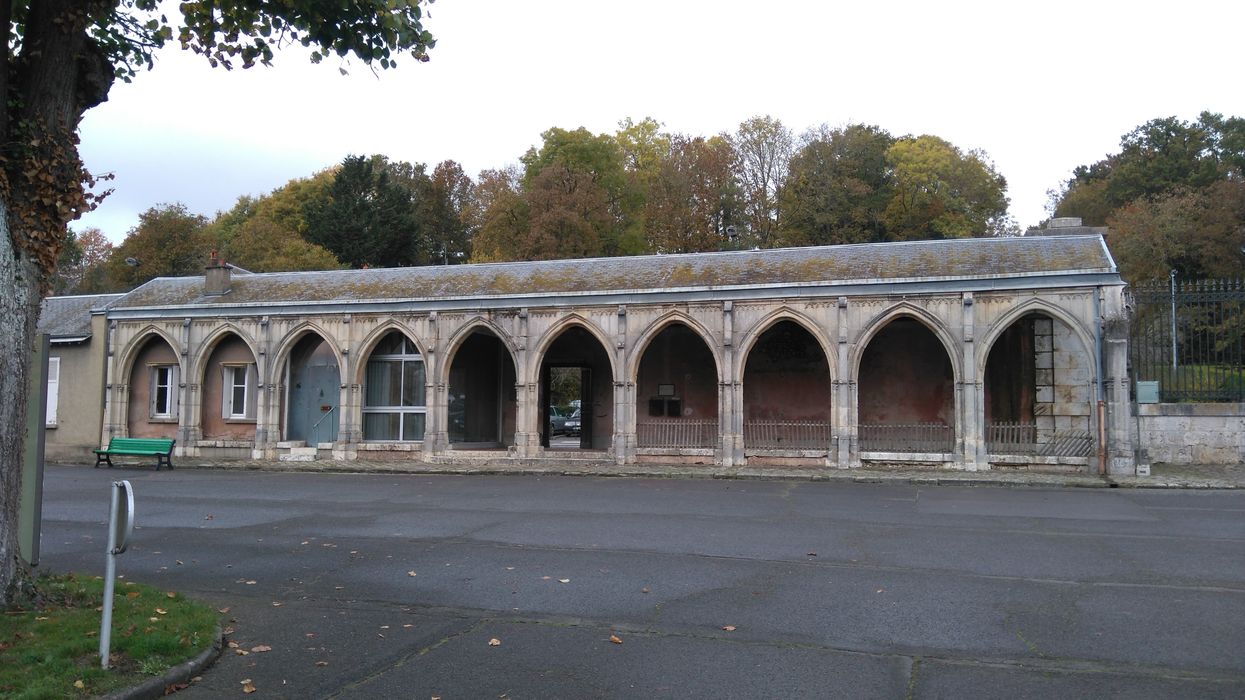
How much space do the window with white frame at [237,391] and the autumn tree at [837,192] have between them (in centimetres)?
2477

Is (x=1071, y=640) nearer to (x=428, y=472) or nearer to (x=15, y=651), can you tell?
(x=15, y=651)

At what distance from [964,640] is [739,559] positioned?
3354mm

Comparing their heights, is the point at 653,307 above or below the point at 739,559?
above

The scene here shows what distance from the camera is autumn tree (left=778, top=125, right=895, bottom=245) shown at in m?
41.5

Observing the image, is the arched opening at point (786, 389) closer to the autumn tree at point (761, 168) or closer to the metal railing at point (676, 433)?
the metal railing at point (676, 433)

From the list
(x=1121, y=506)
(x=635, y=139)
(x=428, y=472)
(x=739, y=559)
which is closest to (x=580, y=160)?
(x=635, y=139)

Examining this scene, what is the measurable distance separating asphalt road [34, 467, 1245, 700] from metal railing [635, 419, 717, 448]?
28.3ft

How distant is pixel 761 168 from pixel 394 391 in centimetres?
2644

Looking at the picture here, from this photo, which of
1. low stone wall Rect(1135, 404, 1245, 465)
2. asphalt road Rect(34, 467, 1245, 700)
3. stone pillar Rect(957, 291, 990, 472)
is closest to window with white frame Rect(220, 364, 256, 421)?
asphalt road Rect(34, 467, 1245, 700)

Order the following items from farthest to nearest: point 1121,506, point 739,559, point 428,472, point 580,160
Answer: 1. point 580,160
2. point 428,472
3. point 1121,506
4. point 739,559

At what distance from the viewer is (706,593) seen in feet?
26.5

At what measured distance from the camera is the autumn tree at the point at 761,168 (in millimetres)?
44250

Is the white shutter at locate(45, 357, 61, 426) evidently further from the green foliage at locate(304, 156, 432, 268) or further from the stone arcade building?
the green foliage at locate(304, 156, 432, 268)

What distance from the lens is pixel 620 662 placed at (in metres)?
6.09
